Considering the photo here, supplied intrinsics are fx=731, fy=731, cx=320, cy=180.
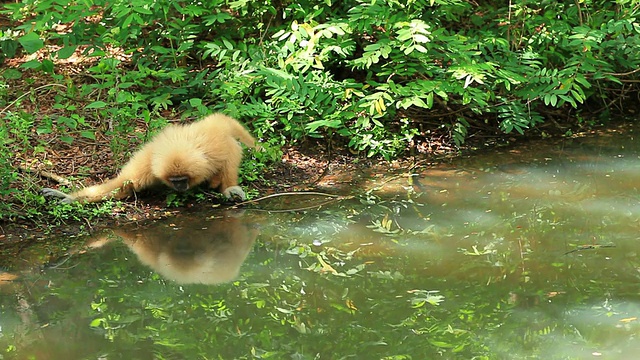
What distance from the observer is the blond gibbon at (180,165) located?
19.5ft

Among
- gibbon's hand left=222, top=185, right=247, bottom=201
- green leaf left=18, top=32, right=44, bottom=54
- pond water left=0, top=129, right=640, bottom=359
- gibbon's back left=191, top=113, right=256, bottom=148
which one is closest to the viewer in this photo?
pond water left=0, top=129, right=640, bottom=359

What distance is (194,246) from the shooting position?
17.3 ft

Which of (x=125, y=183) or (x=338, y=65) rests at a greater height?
(x=338, y=65)

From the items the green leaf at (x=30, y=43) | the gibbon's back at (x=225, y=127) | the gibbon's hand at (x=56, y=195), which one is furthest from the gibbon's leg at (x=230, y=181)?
the green leaf at (x=30, y=43)

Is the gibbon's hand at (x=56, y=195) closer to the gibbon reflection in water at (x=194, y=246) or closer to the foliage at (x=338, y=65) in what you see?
the gibbon reflection in water at (x=194, y=246)

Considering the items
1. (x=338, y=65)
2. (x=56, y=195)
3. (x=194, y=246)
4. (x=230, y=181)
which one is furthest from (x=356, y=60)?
(x=56, y=195)

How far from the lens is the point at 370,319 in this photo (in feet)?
13.5

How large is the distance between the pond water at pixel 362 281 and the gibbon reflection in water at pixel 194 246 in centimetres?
2

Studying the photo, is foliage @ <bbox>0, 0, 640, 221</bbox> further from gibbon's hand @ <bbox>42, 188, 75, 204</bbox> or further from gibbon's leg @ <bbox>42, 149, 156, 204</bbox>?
gibbon's hand @ <bbox>42, 188, 75, 204</bbox>

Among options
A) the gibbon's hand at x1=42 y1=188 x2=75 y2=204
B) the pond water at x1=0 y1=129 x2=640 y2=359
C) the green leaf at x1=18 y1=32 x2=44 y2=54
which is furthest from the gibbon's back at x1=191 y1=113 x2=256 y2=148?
the green leaf at x1=18 y1=32 x2=44 y2=54

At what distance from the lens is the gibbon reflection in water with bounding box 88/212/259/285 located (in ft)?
15.8

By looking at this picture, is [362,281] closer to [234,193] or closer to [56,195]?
[234,193]

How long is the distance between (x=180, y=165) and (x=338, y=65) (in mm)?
2612

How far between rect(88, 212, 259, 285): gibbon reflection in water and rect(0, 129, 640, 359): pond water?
0.02 m
